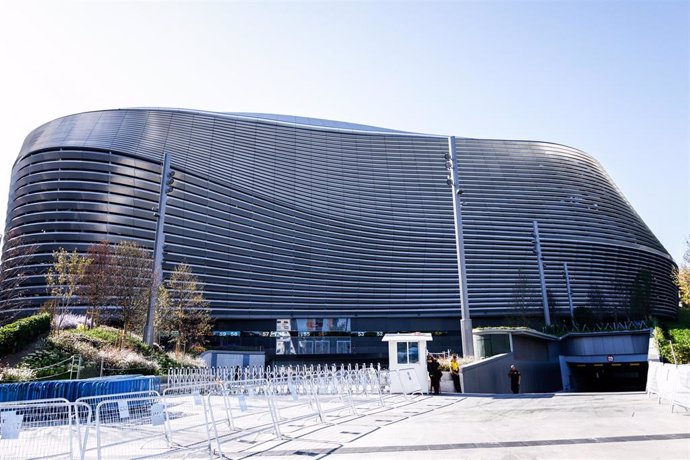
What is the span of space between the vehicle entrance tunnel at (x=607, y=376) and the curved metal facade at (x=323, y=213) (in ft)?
56.6

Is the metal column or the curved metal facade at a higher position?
the curved metal facade

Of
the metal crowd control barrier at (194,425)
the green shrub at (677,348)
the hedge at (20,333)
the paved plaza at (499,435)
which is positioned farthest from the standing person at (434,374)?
the hedge at (20,333)

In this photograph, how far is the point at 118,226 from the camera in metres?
54.6

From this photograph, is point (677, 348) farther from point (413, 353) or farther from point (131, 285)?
point (131, 285)

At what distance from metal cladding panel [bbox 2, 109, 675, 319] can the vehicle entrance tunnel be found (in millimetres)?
16594

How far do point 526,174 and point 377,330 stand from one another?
36.6m

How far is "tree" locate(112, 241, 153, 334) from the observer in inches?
1212

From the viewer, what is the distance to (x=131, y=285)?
3153 centimetres

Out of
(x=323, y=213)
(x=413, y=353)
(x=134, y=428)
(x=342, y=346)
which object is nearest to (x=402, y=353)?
(x=413, y=353)

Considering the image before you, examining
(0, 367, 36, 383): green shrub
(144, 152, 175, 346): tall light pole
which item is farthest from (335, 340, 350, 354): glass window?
(0, 367, 36, 383): green shrub

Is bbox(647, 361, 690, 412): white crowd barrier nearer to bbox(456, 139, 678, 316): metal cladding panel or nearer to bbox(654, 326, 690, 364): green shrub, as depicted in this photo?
bbox(654, 326, 690, 364): green shrub

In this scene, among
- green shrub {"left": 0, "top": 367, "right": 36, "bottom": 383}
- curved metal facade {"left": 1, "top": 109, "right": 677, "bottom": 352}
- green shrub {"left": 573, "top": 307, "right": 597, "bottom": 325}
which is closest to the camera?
green shrub {"left": 0, "top": 367, "right": 36, "bottom": 383}

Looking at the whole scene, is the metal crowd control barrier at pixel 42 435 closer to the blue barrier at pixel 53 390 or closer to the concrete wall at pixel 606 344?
the blue barrier at pixel 53 390

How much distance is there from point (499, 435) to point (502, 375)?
18.2 meters
